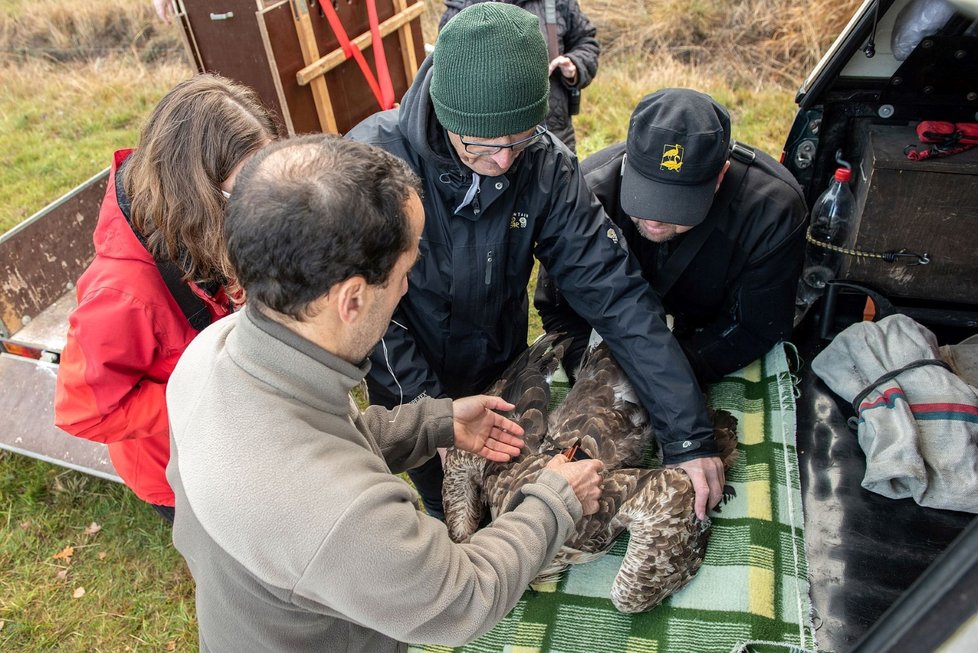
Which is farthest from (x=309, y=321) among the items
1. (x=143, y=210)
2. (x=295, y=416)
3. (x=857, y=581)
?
(x=857, y=581)

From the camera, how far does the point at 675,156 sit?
268cm

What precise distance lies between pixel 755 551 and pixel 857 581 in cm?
35

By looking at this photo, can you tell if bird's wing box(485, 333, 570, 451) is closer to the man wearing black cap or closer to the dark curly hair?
the man wearing black cap

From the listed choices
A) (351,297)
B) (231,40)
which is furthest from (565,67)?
(351,297)

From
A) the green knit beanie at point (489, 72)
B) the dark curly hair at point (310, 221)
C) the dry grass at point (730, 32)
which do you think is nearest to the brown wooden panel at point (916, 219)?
the green knit beanie at point (489, 72)

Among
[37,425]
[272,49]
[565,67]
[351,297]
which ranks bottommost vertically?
[37,425]

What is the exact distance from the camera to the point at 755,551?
256 cm

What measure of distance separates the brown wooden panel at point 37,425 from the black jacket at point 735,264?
2.70 meters

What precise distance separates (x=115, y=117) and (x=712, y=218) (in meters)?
8.31

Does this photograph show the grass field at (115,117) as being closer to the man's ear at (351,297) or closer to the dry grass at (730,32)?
the dry grass at (730,32)

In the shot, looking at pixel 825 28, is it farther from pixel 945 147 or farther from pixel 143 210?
pixel 143 210

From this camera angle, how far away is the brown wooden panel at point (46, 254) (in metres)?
A: 4.30

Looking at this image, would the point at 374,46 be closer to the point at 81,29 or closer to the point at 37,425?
the point at 37,425

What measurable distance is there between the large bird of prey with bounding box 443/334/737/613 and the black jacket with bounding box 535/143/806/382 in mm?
364
